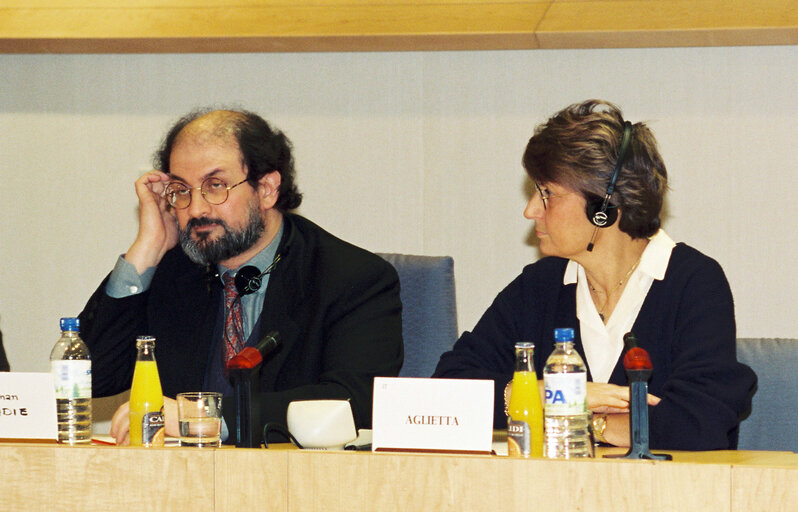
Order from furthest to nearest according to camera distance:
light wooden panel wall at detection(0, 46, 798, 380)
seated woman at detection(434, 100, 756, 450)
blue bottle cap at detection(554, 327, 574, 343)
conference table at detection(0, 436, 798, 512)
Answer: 1. light wooden panel wall at detection(0, 46, 798, 380)
2. seated woman at detection(434, 100, 756, 450)
3. blue bottle cap at detection(554, 327, 574, 343)
4. conference table at detection(0, 436, 798, 512)

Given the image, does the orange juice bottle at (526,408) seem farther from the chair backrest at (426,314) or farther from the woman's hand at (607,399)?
the chair backrest at (426,314)

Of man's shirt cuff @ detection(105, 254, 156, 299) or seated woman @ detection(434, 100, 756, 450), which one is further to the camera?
man's shirt cuff @ detection(105, 254, 156, 299)

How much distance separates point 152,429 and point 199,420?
0.40 feet

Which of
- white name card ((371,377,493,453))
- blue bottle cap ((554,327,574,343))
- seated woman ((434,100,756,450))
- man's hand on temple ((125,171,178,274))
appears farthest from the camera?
man's hand on temple ((125,171,178,274))

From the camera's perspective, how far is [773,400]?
219 centimetres

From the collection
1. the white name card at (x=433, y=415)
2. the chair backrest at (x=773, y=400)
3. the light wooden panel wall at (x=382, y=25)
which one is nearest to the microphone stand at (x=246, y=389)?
the white name card at (x=433, y=415)

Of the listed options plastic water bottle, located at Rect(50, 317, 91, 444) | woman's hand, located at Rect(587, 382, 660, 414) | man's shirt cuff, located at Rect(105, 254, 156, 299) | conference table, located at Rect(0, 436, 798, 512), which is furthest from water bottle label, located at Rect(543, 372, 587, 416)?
man's shirt cuff, located at Rect(105, 254, 156, 299)

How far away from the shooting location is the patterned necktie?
2420 millimetres

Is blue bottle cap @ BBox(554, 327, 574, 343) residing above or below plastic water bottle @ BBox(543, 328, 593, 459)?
above

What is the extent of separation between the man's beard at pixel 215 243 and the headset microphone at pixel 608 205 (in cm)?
82

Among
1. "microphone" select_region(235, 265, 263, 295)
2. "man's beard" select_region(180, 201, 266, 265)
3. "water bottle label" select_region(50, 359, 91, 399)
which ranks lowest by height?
"water bottle label" select_region(50, 359, 91, 399)

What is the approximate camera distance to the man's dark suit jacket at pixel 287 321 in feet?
7.75

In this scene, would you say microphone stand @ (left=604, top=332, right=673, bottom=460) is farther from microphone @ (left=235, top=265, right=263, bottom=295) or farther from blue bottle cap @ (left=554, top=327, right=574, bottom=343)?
microphone @ (left=235, top=265, right=263, bottom=295)

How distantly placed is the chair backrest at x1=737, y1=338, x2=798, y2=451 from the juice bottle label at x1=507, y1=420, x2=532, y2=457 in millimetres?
875
